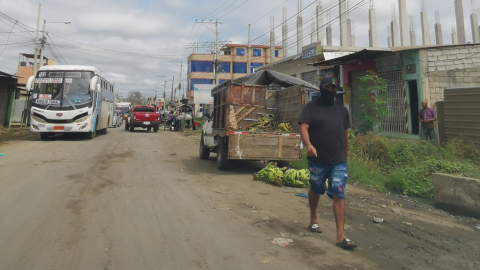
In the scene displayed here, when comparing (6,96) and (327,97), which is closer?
(327,97)

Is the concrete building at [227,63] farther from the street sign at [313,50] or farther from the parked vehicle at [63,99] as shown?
the parked vehicle at [63,99]

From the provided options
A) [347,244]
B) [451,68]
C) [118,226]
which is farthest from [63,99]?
[451,68]

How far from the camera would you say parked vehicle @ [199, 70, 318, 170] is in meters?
8.91

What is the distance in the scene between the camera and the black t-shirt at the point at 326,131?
425 centimetres

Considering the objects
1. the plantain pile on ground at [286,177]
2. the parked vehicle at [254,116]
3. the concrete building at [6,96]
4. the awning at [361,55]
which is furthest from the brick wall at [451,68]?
the concrete building at [6,96]

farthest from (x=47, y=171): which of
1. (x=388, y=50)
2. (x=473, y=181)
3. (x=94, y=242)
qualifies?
(x=388, y=50)

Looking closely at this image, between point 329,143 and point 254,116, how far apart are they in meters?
6.52

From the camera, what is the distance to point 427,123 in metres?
11.0

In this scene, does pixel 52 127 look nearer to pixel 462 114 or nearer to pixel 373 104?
pixel 373 104

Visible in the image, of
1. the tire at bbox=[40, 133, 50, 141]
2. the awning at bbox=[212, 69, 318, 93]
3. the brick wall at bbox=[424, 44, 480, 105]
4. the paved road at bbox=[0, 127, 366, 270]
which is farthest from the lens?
the tire at bbox=[40, 133, 50, 141]

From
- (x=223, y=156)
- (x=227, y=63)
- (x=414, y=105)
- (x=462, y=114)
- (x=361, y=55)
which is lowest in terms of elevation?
(x=223, y=156)

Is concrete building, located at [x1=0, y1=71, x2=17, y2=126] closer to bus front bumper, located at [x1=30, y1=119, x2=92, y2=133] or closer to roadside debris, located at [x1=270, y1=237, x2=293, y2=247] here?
bus front bumper, located at [x1=30, y1=119, x2=92, y2=133]

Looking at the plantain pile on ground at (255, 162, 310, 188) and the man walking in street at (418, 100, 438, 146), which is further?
the man walking in street at (418, 100, 438, 146)

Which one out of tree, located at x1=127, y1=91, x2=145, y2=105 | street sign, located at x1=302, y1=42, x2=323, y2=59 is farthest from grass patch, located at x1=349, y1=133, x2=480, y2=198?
tree, located at x1=127, y1=91, x2=145, y2=105
